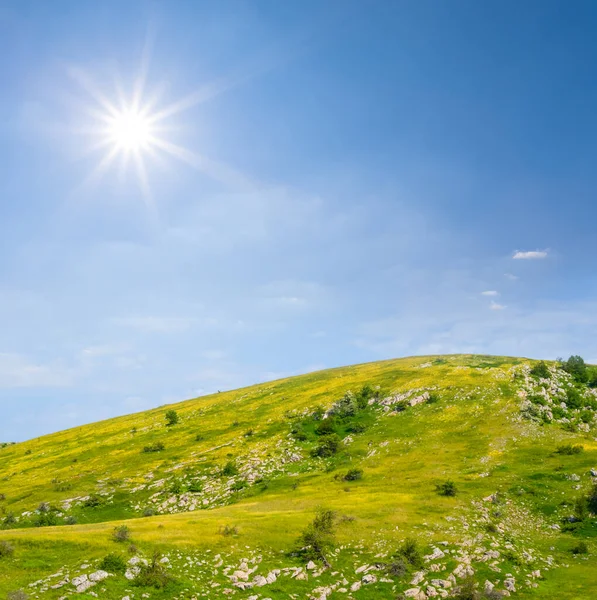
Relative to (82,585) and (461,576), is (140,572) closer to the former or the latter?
(82,585)

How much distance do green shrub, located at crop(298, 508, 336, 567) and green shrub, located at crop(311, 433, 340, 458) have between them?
28.8 metres

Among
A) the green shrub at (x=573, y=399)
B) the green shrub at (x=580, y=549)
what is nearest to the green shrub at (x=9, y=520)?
the green shrub at (x=580, y=549)

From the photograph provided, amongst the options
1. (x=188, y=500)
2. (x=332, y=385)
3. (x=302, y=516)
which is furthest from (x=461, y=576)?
(x=332, y=385)

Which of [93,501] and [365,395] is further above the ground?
[365,395]

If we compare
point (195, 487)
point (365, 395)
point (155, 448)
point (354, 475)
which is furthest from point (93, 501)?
point (365, 395)

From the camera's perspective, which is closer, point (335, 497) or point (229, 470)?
point (335, 497)

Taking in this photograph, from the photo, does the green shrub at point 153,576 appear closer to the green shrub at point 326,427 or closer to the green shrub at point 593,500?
the green shrub at point 593,500

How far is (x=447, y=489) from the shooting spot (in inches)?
1807

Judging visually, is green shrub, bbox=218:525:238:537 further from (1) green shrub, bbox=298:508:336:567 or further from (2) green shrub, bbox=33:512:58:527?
(2) green shrub, bbox=33:512:58:527

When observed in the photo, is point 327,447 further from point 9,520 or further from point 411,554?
point 9,520

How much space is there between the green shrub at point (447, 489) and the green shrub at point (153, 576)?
31755mm

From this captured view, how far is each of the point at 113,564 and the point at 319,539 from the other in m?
16.1

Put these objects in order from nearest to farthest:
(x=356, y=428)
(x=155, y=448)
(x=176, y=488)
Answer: (x=176, y=488) → (x=356, y=428) → (x=155, y=448)

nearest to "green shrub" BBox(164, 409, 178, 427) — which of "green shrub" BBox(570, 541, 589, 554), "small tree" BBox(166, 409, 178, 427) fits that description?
"small tree" BBox(166, 409, 178, 427)
